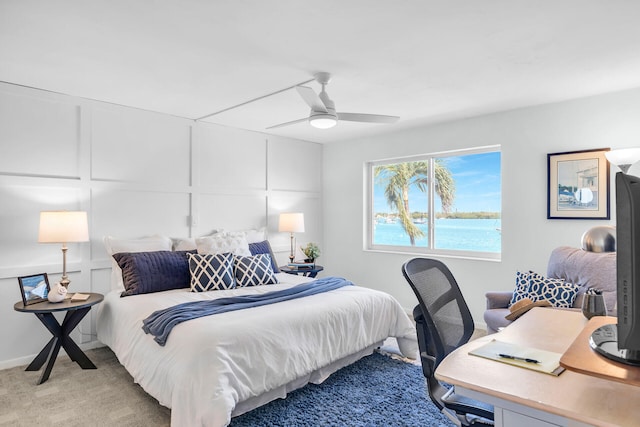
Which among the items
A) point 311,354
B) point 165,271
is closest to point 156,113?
point 165,271

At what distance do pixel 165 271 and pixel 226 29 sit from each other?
7.29 feet

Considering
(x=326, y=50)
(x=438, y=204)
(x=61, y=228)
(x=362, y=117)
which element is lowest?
(x=61, y=228)

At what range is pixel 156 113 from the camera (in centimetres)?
418

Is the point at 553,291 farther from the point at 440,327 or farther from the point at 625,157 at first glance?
the point at 440,327

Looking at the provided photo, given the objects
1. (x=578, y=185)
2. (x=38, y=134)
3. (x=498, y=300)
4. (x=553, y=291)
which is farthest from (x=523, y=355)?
(x=38, y=134)

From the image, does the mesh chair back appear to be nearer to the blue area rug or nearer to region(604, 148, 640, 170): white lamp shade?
the blue area rug

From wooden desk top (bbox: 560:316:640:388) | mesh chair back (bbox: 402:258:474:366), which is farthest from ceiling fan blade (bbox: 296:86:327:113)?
wooden desk top (bbox: 560:316:640:388)

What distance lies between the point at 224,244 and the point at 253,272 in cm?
51

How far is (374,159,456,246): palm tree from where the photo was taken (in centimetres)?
487

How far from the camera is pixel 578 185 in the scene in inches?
146

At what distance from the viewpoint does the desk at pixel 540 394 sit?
3.12 feet

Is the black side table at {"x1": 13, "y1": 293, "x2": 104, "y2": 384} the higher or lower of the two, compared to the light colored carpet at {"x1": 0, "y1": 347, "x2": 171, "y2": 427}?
higher

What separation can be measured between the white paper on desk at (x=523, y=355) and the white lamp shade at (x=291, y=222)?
148 inches

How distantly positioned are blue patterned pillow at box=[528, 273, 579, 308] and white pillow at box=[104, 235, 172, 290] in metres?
3.46
